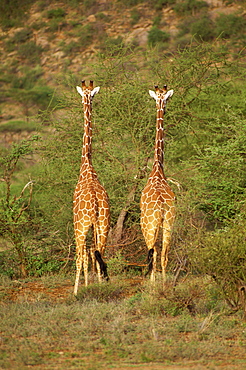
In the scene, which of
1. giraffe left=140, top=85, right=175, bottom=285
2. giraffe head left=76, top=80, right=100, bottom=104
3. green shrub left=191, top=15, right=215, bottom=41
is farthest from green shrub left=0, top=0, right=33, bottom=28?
giraffe left=140, top=85, right=175, bottom=285

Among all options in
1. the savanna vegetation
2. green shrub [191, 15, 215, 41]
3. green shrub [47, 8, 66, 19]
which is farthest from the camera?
green shrub [47, 8, 66, 19]

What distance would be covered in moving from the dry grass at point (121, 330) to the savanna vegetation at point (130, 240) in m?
0.02

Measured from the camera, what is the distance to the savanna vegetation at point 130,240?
19.0 feet

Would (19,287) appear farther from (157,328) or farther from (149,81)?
(149,81)

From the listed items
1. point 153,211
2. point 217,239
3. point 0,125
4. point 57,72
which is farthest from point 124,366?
point 57,72

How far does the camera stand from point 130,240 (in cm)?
1027

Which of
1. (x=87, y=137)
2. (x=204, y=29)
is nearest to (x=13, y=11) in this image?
(x=204, y=29)

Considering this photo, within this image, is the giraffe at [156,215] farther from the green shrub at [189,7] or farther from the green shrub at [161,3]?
the green shrub at [161,3]

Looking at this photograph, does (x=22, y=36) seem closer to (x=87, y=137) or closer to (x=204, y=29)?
(x=204, y=29)

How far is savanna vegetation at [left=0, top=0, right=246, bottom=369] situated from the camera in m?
5.80

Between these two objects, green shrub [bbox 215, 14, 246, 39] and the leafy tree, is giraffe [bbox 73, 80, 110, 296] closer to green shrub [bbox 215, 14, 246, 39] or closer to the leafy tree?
the leafy tree

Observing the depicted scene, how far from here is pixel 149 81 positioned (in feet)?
38.2

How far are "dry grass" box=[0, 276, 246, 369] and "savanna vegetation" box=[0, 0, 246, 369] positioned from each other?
2 centimetres

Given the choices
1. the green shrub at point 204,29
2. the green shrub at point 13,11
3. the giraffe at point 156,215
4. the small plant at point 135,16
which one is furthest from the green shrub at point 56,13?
the giraffe at point 156,215
